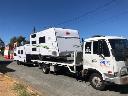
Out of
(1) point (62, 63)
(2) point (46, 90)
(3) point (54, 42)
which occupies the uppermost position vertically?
(3) point (54, 42)

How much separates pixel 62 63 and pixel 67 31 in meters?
3.23

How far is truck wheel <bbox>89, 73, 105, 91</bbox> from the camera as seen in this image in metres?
13.6

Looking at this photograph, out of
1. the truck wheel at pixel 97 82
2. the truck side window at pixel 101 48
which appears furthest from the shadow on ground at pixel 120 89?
the truck side window at pixel 101 48

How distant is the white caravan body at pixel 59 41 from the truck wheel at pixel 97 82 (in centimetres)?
554

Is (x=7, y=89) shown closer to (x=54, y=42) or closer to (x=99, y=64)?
(x=99, y=64)

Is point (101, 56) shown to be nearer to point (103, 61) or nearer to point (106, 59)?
point (103, 61)

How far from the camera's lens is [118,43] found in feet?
44.7

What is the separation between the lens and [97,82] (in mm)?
13906

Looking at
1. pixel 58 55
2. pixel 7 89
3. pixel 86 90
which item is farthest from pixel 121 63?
pixel 58 55

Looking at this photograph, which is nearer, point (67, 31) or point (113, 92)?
point (113, 92)

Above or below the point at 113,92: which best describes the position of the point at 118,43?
above

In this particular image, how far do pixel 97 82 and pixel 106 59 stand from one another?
1.48m

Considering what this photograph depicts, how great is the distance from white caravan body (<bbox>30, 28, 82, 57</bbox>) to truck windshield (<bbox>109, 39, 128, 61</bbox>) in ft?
20.9

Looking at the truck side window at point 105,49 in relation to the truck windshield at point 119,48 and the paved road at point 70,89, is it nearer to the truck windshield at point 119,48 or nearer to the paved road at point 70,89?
the truck windshield at point 119,48
